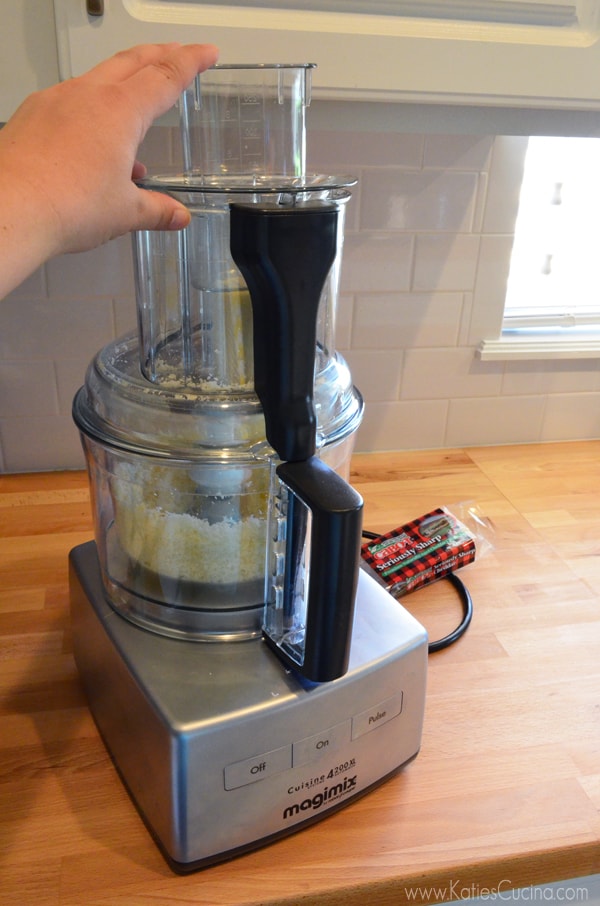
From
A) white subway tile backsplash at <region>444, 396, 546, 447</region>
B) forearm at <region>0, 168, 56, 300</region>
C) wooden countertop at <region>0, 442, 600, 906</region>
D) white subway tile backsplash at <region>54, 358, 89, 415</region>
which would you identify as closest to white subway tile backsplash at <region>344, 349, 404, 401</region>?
white subway tile backsplash at <region>444, 396, 546, 447</region>

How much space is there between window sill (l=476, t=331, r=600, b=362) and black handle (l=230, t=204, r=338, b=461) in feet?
2.32

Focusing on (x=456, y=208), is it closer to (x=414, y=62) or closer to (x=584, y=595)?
(x=414, y=62)

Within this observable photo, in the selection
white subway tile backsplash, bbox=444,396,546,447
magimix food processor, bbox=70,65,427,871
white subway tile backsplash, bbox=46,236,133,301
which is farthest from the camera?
white subway tile backsplash, bbox=444,396,546,447

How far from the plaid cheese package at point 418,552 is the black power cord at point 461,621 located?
1 cm

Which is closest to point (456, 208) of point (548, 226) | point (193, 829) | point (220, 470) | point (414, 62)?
point (548, 226)

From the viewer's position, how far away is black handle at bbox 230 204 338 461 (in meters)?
0.43

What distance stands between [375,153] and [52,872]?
0.85m

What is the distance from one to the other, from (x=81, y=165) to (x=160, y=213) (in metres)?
0.06

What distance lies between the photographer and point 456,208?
1.04 m

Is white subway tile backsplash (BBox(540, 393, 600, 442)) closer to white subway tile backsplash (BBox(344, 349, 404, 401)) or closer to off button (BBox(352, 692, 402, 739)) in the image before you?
white subway tile backsplash (BBox(344, 349, 404, 401))

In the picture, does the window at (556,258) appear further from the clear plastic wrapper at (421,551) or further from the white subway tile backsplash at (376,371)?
the clear plastic wrapper at (421,551)

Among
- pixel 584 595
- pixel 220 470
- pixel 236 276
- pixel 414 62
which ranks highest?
pixel 414 62

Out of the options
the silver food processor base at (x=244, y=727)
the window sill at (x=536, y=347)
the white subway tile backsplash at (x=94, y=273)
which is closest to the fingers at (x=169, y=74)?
the silver food processor base at (x=244, y=727)

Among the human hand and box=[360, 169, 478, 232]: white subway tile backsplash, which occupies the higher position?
the human hand
